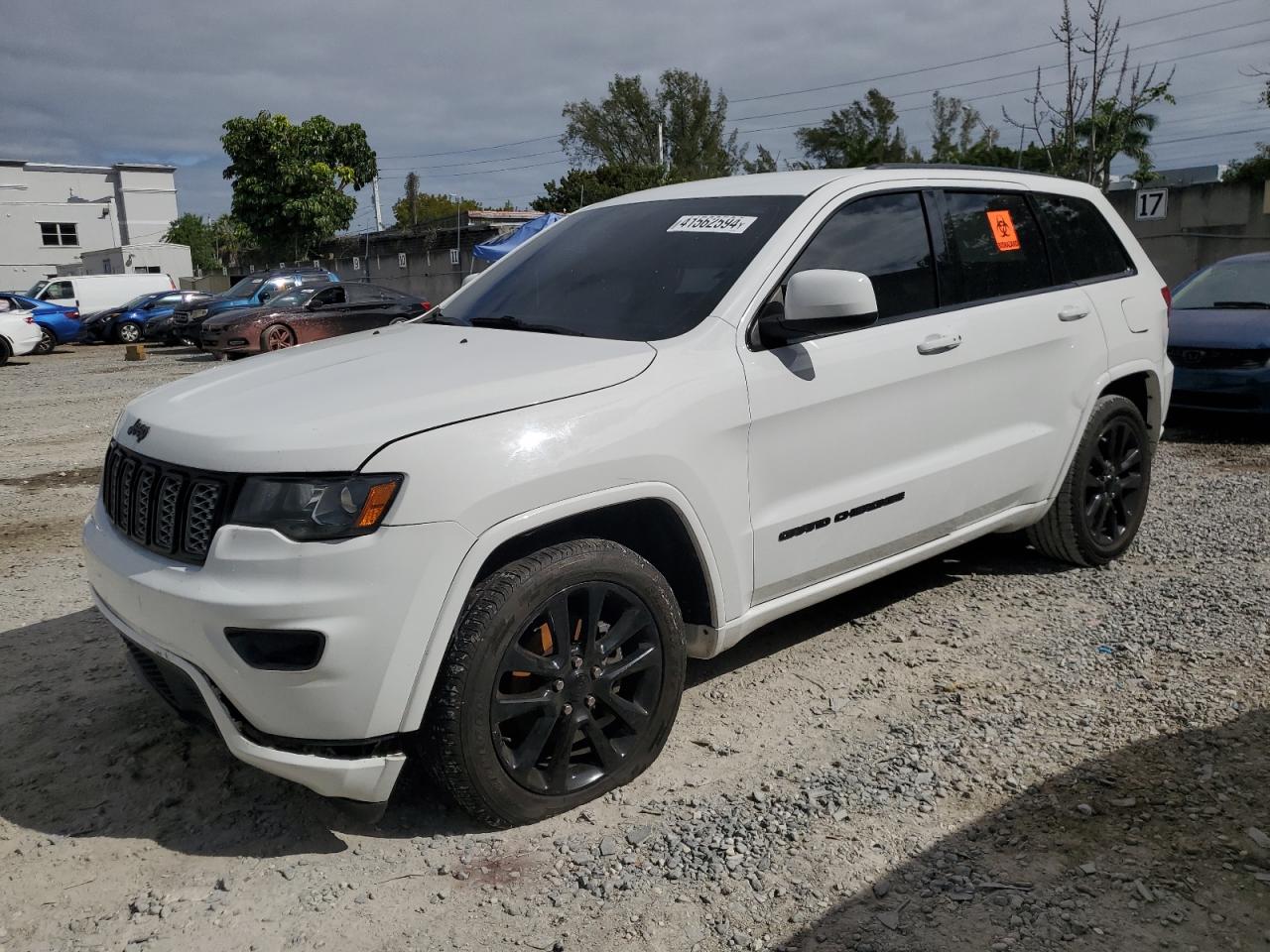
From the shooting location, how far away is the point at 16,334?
71.1ft

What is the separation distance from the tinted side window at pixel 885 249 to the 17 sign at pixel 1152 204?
1324 centimetres

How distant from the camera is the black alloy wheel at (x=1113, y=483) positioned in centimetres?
475

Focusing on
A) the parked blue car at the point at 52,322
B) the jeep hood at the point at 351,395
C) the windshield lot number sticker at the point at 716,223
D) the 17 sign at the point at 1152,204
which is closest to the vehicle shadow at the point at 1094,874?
the jeep hood at the point at 351,395

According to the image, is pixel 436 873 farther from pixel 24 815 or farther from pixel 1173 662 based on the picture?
pixel 1173 662

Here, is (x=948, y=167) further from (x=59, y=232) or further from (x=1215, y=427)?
(x=59, y=232)

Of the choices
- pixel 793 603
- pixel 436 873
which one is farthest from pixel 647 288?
pixel 436 873

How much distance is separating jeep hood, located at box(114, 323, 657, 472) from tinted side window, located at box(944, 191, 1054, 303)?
1.60 meters

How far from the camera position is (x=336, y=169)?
146 feet

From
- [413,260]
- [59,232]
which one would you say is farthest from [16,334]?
[59,232]

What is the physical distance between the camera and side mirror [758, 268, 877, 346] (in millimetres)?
3123

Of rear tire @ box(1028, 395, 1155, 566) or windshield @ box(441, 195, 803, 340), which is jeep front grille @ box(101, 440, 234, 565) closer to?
windshield @ box(441, 195, 803, 340)

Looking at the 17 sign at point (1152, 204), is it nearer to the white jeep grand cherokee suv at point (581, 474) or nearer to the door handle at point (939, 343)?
the white jeep grand cherokee suv at point (581, 474)

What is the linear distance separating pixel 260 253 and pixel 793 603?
45.8 metres

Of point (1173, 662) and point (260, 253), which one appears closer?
point (1173, 662)
